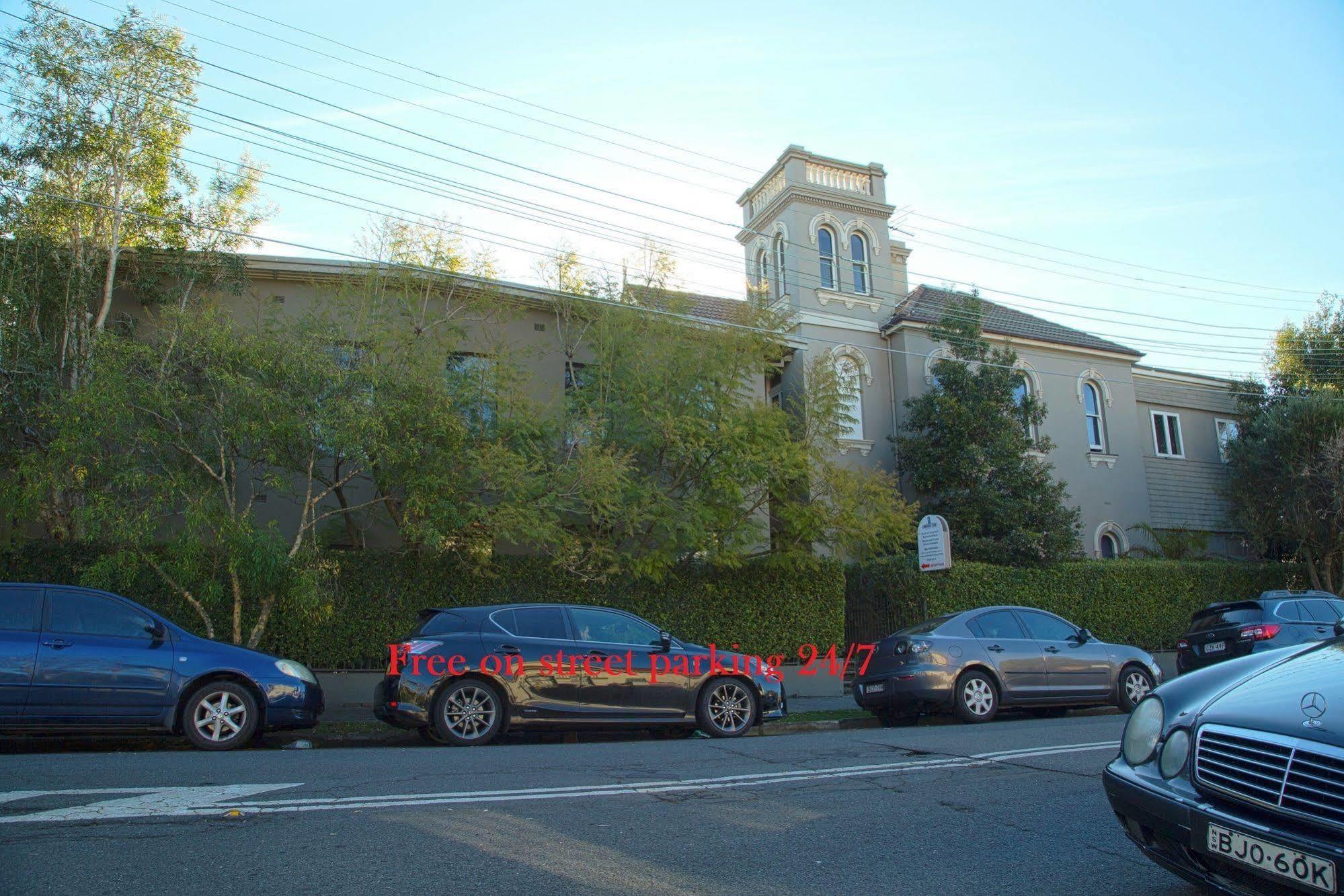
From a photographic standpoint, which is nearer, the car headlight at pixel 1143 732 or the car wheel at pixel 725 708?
the car headlight at pixel 1143 732

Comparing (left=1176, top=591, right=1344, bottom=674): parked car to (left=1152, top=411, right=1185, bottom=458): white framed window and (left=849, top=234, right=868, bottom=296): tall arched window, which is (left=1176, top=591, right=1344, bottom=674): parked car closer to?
(left=849, top=234, right=868, bottom=296): tall arched window

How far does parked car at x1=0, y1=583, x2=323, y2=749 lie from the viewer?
872 centimetres

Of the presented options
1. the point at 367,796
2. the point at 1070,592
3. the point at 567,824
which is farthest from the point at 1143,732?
the point at 1070,592

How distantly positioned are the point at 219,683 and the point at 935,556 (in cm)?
1197

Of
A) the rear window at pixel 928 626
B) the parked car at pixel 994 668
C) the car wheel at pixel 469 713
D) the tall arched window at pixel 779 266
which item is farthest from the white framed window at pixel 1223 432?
the car wheel at pixel 469 713

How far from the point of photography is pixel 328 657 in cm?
1389

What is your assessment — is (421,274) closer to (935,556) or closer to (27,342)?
(27,342)

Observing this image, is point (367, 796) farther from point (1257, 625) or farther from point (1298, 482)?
point (1298, 482)

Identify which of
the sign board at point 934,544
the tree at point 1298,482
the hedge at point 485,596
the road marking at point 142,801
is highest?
the tree at point 1298,482

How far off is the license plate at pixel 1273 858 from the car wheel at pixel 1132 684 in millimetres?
10302

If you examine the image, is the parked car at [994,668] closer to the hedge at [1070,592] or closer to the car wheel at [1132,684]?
the car wheel at [1132,684]

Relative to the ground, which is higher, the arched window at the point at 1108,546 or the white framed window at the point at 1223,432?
the white framed window at the point at 1223,432

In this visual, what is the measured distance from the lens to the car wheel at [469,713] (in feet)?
31.8

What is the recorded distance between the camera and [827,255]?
23594mm
